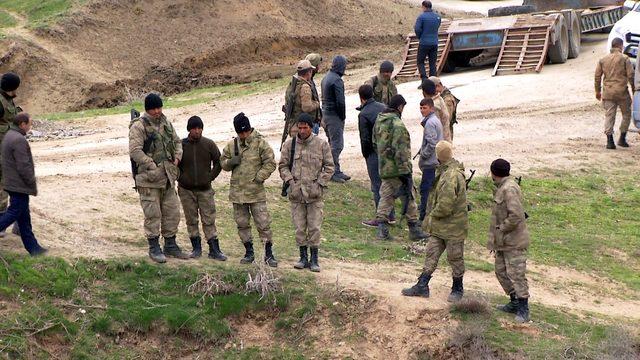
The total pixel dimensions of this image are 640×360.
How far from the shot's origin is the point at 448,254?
33.3 feet

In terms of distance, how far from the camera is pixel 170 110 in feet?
73.9

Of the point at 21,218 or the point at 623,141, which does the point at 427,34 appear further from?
the point at 21,218

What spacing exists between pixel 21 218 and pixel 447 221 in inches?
179

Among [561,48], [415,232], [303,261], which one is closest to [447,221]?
[303,261]

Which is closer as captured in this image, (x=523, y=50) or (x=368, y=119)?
(x=368, y=119)

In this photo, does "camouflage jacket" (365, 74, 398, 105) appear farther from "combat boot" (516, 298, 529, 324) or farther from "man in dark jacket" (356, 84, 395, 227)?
"combat boot" (516, 298, 529, 324)

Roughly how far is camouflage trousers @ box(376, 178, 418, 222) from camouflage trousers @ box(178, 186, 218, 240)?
9.27 feet

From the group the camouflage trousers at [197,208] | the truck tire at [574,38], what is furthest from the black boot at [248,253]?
the truck tire at [574,38]

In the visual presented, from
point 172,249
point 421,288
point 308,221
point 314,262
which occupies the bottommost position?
point 421,288

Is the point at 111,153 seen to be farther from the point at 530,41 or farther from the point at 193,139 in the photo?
the point at 530,41

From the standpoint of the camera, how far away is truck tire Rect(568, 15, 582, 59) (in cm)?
2458

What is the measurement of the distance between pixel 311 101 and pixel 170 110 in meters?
9.43

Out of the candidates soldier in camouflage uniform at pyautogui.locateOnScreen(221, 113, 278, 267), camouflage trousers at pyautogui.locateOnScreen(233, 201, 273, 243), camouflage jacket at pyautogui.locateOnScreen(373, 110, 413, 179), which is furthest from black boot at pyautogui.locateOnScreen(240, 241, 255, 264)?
camouflage jacket at pyautogui.locateOnScreen(373, 110, 413, 179)

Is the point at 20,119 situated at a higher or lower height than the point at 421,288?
higher
